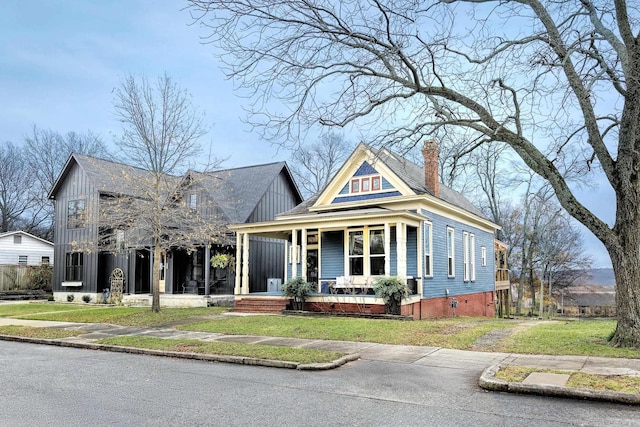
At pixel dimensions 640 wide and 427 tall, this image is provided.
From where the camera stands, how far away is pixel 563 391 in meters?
6.18

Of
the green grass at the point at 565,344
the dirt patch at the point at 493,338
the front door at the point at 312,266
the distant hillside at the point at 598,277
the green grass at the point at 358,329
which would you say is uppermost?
the front door at the point at 312,266

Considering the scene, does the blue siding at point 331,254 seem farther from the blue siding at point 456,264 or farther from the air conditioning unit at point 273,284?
the air conditioning unit at point 273,284

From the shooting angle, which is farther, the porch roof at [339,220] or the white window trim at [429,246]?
the white window trim at [429,246]

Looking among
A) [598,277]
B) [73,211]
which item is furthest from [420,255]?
[598,277]

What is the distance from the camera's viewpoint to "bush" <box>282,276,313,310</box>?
680 inches

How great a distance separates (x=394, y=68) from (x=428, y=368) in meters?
6.66

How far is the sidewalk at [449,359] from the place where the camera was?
21.0ft

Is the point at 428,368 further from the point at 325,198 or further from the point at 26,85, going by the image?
the point at 26,85

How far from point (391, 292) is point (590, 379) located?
8818mm

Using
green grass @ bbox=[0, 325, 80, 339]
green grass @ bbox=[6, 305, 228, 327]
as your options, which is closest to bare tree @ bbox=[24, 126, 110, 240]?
green grass @ bbox=[6, 305, 228, 327]

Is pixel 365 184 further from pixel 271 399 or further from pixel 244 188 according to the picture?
pixel 271 399

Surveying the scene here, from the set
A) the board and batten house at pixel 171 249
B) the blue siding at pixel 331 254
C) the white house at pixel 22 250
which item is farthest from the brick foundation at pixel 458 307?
the white house at pixel 22 250

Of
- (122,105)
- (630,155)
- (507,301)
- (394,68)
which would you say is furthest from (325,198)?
(507,301)

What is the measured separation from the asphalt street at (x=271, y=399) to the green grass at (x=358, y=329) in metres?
2.63
